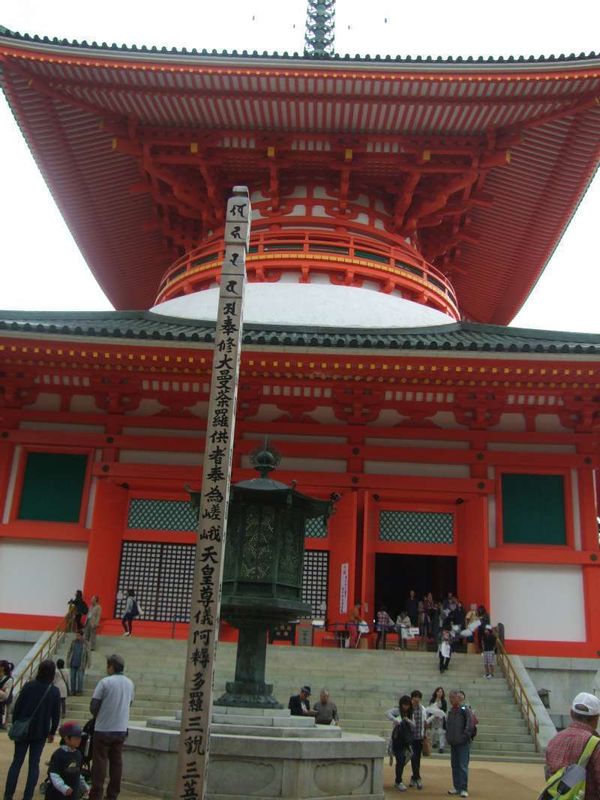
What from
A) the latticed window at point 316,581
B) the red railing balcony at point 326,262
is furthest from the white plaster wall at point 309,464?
the red railing balcony at point 326,262

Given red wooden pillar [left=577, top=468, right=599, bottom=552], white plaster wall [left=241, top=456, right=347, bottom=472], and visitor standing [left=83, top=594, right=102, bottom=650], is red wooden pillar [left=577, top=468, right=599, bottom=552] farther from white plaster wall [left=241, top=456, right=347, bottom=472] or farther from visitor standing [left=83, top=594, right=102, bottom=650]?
visitor standing [left=83, top=594, right=102, bottom=650]

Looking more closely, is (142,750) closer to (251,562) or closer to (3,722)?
(251,562)

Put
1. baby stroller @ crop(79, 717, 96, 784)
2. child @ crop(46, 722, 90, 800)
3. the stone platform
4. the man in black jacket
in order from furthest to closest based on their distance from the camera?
the man in black jacket, baby stroller @ crop(79, 717, 96, 784), the stone platform, child @ crop(46, 722, 90, 800)

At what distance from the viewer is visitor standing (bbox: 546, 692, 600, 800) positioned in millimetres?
4773

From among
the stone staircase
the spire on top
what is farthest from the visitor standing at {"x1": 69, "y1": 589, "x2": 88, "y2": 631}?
the spire on top

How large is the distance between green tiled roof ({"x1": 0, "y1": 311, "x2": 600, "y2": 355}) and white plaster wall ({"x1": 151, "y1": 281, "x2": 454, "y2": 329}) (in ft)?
2.47

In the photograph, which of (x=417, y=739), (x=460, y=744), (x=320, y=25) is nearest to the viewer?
(x=460, y=744)

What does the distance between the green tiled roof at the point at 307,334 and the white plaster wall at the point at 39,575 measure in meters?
4.31

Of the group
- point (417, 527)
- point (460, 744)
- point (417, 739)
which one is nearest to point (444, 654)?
point (417, 527)

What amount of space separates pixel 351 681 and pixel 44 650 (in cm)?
528

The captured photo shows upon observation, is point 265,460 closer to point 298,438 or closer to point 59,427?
point 298,438

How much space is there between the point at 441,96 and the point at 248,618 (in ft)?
43.9

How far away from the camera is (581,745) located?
191 inches

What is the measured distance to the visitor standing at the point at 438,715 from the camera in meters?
11.5
